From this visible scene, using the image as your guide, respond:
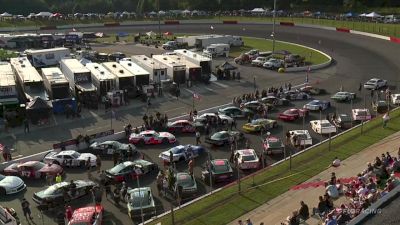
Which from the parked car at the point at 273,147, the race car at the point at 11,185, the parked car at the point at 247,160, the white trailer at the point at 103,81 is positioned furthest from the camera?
the white trailer at the point at 103,81

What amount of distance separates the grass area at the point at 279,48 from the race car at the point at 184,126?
3167 cm

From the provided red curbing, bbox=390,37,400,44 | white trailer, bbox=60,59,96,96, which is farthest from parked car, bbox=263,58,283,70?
red curbing, bbox=390,37,400,44

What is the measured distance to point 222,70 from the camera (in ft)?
190

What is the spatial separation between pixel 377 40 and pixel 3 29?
7489 centimetres

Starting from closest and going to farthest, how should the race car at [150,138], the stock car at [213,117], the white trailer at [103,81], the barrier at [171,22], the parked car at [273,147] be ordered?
the parked car at [273,147]
the race car at [150,138]
the stock car at [213,117]
the white trailer at [103,81]
the barrier at [171,22]

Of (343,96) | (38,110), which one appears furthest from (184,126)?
(343,96)

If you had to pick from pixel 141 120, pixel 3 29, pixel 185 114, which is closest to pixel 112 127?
pixel 141 120

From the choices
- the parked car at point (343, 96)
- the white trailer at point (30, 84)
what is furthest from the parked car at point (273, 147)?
the white trailer at point (30, 84)

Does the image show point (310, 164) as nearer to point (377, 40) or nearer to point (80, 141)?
point (80, 141)

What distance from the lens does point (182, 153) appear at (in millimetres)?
32188

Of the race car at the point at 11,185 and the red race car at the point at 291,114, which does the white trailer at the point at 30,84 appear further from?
the red race car at the point at 291,114

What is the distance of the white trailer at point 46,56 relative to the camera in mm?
65312

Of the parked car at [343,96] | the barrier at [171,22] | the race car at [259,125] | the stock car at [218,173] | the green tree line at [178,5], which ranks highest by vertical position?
the green tree line at [178,5]

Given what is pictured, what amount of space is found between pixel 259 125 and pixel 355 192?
14587 mm
